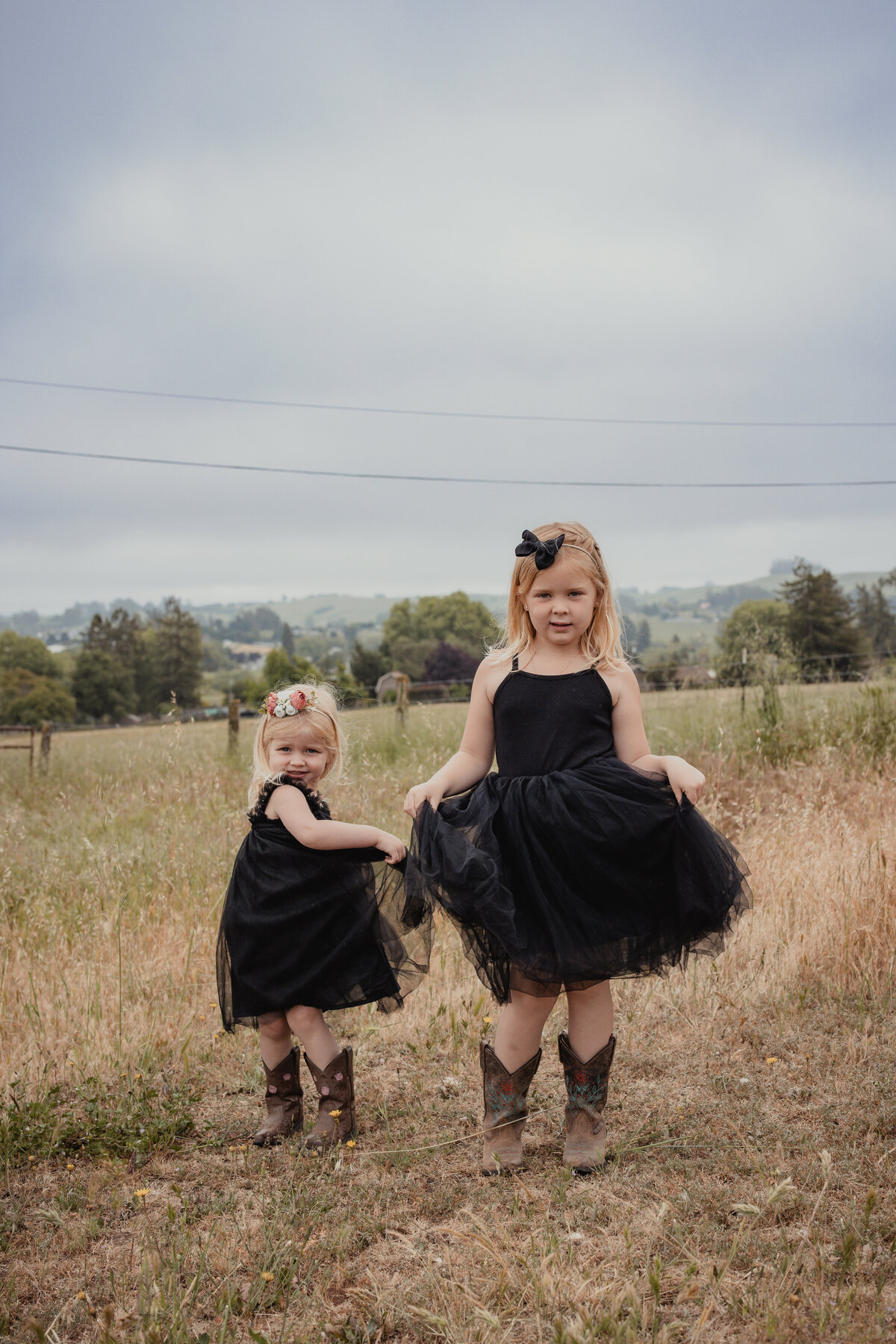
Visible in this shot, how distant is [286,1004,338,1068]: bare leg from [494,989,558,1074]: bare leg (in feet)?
1.84

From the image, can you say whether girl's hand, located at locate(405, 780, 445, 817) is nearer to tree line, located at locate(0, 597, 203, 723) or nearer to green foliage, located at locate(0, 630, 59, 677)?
tree line, located at locate(0, 597, 203, 723)

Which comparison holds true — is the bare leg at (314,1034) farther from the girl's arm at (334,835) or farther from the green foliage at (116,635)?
the green foliage at (116,635)

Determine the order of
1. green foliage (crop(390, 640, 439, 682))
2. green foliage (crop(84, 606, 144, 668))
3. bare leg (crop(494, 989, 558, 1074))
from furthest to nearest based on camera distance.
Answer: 1. green foliage (crop(84, 606, 144, 668))
2. green foliage (crop(390, 640, 439, 682))
3. bare leg (crop(494, 989, 558, 1074))

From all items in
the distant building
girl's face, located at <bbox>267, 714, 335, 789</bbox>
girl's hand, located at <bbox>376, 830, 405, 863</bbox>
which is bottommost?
girl's hand, located at <bbox>376, 830, 405, 863</bbox>

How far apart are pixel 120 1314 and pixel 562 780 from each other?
5.47 feet

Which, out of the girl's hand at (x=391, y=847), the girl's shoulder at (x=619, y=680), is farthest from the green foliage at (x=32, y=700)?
the girl's shoulder at (x=619, y=680)

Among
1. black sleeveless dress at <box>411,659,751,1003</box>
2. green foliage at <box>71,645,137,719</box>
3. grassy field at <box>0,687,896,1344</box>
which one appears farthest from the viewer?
green foliage at <box>71,645,137,719</box>

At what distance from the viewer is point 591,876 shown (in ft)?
8.73

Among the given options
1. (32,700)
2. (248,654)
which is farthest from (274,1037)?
(248,654)

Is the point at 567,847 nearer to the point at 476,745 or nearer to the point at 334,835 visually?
the point at 476,745

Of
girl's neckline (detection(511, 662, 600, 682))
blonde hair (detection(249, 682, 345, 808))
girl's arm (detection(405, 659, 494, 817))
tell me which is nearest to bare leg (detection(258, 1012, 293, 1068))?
blonde hair (detection(249, 682, 345, 808))

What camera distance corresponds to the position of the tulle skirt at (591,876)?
2623mm

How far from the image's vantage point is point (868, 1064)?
132 inches

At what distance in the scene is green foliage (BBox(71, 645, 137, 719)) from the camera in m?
63.7
